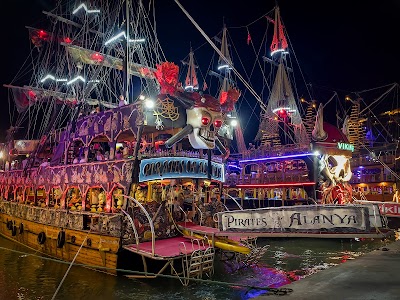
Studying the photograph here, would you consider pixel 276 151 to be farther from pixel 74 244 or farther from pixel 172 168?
pixel 74 244

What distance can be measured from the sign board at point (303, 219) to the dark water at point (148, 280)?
6.44 feet

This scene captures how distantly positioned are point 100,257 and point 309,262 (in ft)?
35.9

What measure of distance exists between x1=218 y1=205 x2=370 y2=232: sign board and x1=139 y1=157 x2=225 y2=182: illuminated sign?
4.90 metres

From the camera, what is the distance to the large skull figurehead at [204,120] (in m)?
15.4

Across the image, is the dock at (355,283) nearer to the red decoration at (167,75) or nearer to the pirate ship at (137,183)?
the pirate ship at (137,183)

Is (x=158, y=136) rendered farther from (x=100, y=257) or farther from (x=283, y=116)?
(x=283, y=116)

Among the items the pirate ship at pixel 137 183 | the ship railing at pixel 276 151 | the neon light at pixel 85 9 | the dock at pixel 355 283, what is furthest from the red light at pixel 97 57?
the dock at pixel 355 283

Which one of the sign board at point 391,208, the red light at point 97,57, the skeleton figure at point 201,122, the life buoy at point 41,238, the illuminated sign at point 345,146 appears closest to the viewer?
the skeleton figure at point 201,122

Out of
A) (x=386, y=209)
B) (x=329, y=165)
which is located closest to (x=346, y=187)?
(x=329, y=165)

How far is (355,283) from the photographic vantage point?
790 cm

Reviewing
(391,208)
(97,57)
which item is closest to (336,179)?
(391,208)

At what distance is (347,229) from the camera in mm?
8609

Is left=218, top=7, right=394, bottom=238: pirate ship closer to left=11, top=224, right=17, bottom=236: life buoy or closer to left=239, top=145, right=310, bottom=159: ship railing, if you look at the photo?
left=239, top=145, right=310, bottom=159: ship railing

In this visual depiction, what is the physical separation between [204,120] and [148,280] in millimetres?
7378
